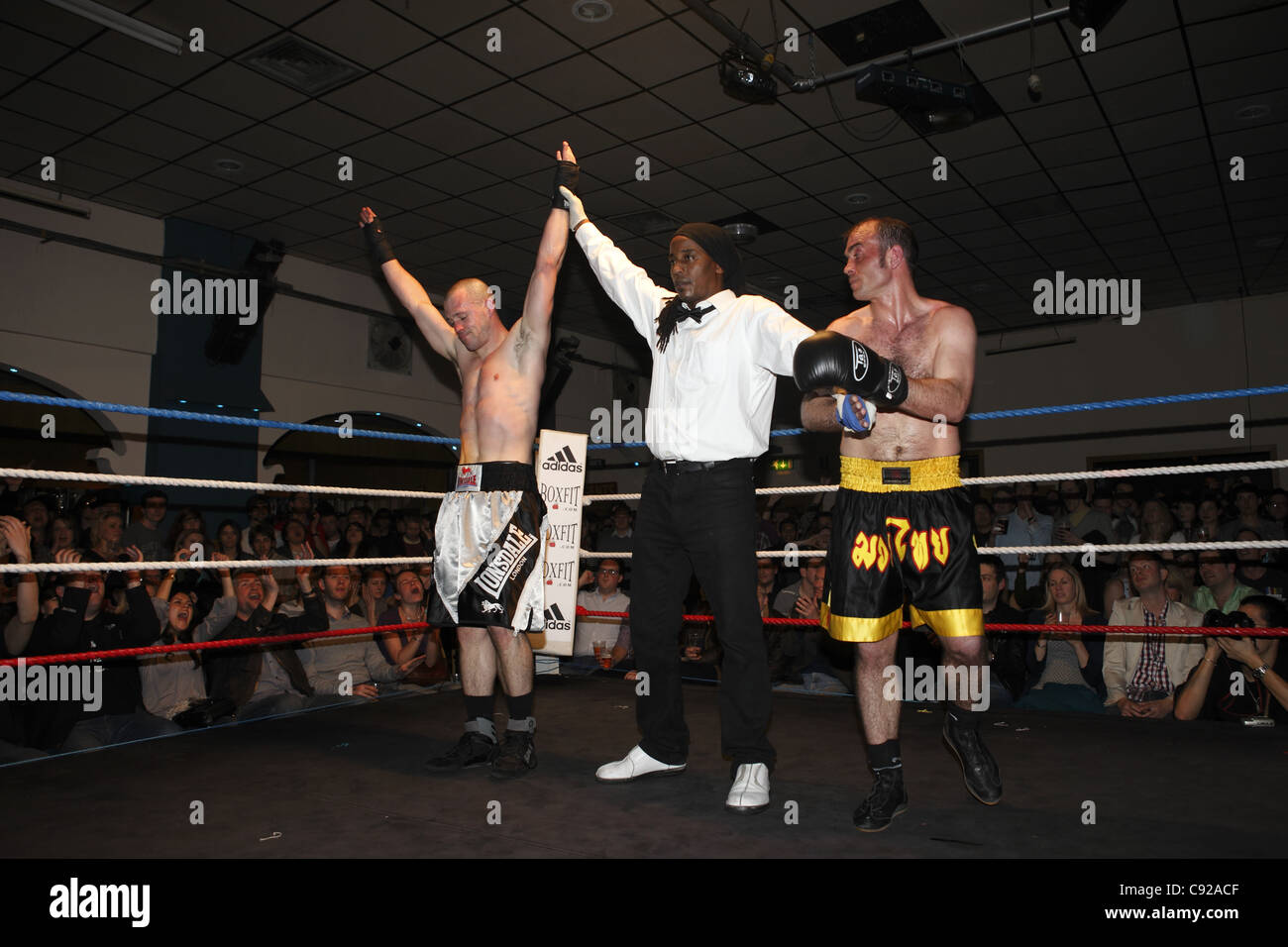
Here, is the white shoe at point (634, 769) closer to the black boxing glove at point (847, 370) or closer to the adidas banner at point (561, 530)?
the black boxing glove at point (847, 370)

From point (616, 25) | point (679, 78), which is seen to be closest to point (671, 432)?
point (616, 25)

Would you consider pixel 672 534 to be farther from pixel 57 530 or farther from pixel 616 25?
pixel 57 530

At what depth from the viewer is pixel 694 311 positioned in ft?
6.86

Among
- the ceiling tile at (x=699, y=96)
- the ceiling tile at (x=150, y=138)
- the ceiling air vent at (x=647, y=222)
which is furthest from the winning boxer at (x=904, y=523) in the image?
the ceiling tile at (x=150, y=138)

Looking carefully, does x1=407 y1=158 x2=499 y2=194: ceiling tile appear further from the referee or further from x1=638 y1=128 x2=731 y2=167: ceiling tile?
the referee

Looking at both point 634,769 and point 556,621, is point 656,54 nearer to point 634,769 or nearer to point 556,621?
point 556,621

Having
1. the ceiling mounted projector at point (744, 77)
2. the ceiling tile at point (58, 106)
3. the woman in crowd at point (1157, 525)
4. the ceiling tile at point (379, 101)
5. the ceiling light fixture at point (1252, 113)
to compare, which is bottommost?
the woman in crowd at point (1157, 525)

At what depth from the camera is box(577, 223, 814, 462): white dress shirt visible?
2006 mm

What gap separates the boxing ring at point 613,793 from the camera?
159 cm

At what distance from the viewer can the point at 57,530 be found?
4539mm

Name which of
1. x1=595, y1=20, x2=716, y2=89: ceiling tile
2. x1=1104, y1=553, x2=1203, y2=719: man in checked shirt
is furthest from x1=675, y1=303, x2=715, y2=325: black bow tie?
x1=595, y1=20, x2=716, y2=89: ceiling tile

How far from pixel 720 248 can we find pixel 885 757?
123 cm

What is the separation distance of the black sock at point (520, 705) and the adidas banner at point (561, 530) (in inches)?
46.6

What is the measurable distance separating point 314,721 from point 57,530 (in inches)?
111
